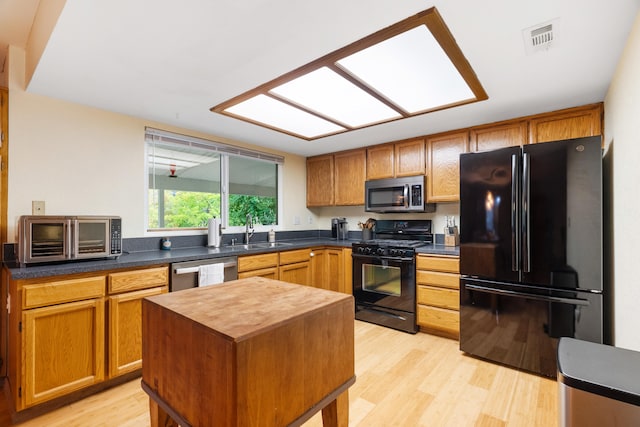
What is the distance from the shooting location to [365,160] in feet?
13.3

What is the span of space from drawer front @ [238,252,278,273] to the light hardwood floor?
126cm

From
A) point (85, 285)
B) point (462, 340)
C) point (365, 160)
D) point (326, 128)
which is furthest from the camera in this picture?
point (365, 160)

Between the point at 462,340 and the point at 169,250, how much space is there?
294 centimetres

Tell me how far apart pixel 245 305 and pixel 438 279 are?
2.45 metres

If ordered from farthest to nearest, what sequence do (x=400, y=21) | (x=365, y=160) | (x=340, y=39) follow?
(x=365, y=160) < (x=340, y=39) < (x=400, y=21)

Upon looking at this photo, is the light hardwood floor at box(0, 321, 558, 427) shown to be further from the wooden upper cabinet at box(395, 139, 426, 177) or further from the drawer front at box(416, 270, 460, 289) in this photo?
the wooden upper cabinet at box(395, 139, 426, 177)

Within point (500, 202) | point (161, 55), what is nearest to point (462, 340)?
point (500, 202)

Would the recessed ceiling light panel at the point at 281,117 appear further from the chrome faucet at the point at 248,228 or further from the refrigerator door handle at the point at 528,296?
the refrigerator door handle at the point at 528,296

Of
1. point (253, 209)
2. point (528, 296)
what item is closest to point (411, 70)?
point (528, 296)

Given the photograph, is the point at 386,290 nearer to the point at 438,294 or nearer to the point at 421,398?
the point at 438,294

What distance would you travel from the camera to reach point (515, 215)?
2.37 m

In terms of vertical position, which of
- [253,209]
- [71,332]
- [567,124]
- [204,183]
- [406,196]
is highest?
[567,124]

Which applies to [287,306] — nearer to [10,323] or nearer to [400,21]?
[400,21]

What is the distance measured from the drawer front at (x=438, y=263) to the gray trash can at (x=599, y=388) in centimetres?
195
